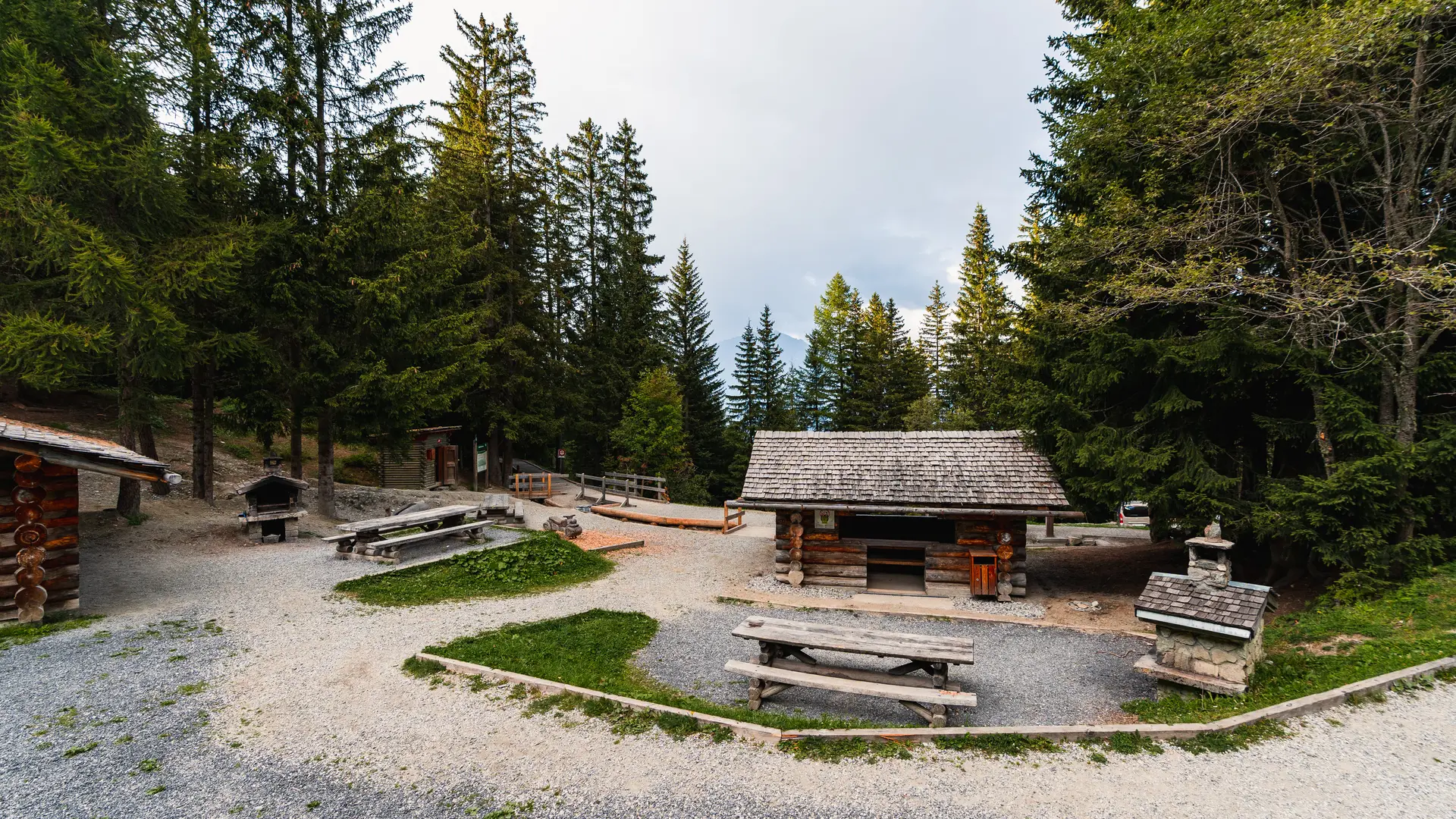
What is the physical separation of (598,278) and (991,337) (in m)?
22.6

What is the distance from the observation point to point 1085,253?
40.7 feet

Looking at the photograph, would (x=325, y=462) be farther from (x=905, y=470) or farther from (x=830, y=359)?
(x=830, y=359)

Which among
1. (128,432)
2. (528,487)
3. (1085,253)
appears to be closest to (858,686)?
(1085,253)

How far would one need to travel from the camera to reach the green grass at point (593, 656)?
21.2 ft

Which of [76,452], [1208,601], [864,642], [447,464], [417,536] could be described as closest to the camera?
[864,642]

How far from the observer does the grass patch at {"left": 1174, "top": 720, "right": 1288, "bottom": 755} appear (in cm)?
563

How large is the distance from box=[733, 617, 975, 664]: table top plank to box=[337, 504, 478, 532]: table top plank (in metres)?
Answer: 10.9

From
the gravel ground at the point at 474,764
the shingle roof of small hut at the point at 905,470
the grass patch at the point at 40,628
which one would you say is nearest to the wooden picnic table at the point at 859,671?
the gravel ground at the point at 474,764

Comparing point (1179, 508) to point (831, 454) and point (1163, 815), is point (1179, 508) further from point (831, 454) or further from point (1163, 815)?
point (1163, 815)

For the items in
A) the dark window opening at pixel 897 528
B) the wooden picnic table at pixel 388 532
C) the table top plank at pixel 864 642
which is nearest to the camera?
the table top plank at pixel 864 642

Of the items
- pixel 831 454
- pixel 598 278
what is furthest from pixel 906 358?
pixel 831 454

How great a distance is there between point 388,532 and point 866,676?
45.5 feet

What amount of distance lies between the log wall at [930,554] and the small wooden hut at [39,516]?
40.7 feet

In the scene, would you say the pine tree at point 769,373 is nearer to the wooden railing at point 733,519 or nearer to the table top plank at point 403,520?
the wooden railing at point 733,519
